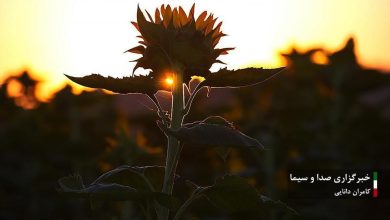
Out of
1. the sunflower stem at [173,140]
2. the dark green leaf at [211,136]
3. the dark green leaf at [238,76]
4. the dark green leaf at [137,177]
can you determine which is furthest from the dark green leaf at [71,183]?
the dark green leaf at [238,76]

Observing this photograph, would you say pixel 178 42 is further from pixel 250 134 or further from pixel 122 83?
pixel 250 134

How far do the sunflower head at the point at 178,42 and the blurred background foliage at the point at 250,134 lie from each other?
3.65m

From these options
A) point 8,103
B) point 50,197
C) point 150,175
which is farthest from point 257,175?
point 8,103

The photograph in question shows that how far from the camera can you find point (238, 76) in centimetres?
227

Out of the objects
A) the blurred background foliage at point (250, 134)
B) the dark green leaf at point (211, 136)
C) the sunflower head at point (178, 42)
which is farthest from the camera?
the blurred background foliage at point (250, 134)

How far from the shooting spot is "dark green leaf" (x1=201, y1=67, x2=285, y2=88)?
7.38 feet

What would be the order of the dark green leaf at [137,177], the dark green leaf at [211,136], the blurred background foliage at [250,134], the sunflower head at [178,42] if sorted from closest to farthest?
the dark green leaf at [211,136], the sunflower head at [178,42], the dark green leaf at [137,177], the blurred background foliage at [250,134]

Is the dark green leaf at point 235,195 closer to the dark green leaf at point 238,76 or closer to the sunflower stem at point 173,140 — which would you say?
the sunflower stem at point 173,140

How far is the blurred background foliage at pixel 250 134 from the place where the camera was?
7.53 meters

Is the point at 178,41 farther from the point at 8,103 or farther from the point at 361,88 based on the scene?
the point at 8,103

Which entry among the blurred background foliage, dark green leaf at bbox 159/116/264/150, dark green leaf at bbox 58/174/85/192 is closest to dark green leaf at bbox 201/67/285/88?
dark green leaf at bbox 159/116/264/150

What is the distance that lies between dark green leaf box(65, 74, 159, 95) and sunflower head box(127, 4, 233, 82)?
0.06 metres

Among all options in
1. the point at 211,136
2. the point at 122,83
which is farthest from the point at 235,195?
the point at 122,83

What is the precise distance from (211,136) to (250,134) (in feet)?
23.9
